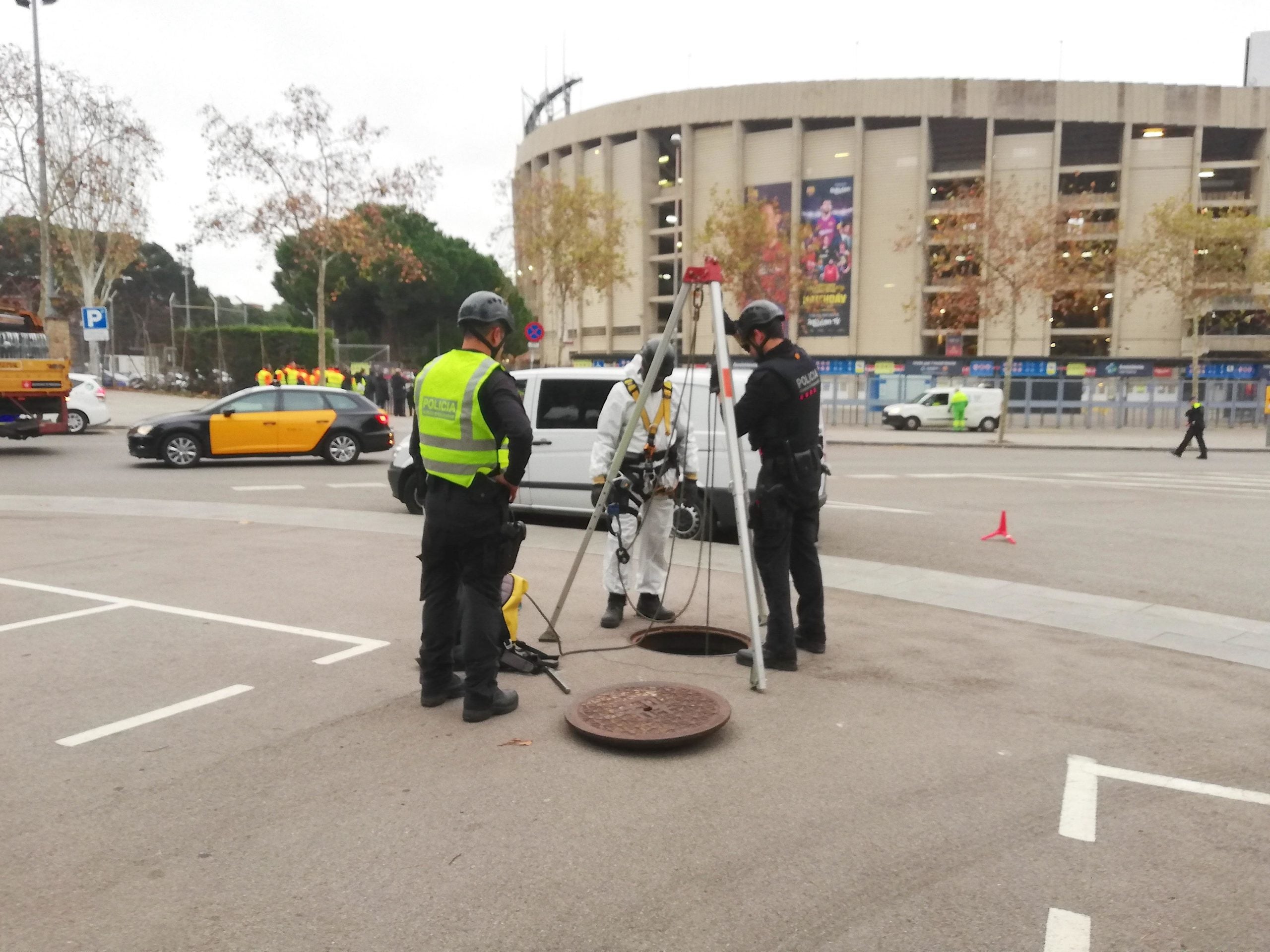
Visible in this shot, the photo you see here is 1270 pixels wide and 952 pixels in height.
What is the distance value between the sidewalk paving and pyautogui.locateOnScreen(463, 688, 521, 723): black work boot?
21.7m

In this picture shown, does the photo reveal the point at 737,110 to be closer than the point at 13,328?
No

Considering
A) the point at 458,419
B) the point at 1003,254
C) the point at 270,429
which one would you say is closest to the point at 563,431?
the point at 458,419

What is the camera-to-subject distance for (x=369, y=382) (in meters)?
32.7

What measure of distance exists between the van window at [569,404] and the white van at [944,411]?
2560 cm

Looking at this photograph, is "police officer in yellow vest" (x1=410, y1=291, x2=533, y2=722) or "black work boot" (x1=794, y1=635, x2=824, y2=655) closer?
"police officer in yellow vest" (x1=410, y1=291, x2=533, y2=722)

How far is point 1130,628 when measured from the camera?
6535 millimetres

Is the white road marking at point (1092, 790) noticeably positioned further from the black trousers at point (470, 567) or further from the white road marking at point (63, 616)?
the white road marking at point (63, 616)

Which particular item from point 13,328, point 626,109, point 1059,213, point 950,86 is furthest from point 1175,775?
point 626,109

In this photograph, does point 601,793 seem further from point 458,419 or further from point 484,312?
point 484,312

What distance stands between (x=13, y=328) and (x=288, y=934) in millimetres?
18940

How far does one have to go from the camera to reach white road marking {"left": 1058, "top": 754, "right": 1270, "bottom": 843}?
3518 millimetres

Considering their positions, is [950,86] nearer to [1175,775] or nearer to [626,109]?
[626,109]

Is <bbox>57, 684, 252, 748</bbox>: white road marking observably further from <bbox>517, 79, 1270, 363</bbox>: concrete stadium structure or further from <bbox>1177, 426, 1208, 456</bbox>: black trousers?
<bbox>517, 79, 1270, 363</bbox>: concrete stadium structure

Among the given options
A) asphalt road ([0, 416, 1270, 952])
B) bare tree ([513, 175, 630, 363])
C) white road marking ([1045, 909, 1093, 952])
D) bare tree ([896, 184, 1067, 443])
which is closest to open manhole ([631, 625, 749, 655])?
asphalt road ([0, 416, 1270, 952])
